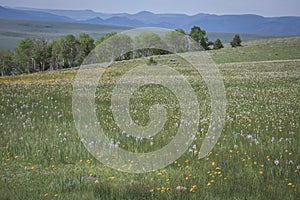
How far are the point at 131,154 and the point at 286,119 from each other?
6.43 m

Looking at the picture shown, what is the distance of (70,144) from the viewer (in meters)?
Answer: 9.22

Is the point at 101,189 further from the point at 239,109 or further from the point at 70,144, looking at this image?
the point at 239,109

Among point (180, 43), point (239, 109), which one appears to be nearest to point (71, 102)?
point (239, 109)

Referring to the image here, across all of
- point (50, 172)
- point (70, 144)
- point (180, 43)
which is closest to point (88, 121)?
point (70, 144)

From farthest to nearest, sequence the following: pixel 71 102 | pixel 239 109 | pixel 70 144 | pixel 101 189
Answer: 1. pixel 71 102
2. pixel 239 109
3. pixel 70 144
4. pixel 101 189

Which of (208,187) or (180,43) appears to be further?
(180,43)

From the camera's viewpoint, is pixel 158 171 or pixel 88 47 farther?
pixel 88 47

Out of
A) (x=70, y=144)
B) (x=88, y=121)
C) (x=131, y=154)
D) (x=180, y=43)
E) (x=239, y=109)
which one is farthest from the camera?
(x=180, y=43)

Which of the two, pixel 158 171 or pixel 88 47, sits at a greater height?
pixel 88 47

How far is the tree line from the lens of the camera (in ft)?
333

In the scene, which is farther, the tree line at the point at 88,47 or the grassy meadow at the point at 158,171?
the tree line at the point at 88,47

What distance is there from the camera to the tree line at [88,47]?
101 m

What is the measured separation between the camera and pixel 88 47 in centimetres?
11812

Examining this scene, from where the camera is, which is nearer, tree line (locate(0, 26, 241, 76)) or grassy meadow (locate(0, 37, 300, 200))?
grassy meadow (locate(0, 37, 300, 200))
